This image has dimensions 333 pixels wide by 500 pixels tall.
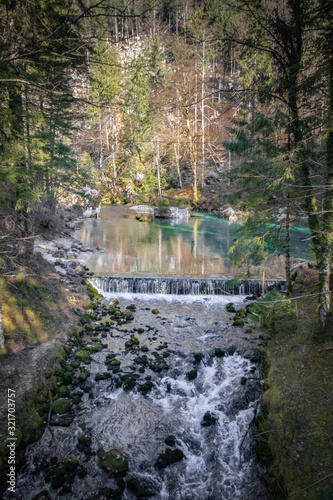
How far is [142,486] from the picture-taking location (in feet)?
16.5

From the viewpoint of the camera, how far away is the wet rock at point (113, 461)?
17.2 ft

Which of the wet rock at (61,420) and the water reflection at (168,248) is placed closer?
the wet rock at (61,420)

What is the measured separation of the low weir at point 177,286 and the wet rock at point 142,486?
29.1ft

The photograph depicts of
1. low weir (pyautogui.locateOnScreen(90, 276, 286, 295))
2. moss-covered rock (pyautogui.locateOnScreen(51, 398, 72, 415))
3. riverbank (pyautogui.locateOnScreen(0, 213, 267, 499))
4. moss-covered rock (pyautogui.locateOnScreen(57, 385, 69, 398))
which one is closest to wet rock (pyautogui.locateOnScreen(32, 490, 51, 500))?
riverbank (pyautogui.locateOnScreen(0, 213, 267, 499))

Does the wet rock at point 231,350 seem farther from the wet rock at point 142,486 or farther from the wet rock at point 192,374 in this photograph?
the wet rock at point 142,486

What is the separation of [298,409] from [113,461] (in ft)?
12.3

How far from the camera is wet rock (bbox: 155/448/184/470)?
214 inches

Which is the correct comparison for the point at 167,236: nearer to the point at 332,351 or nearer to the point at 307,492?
the point at 332,351

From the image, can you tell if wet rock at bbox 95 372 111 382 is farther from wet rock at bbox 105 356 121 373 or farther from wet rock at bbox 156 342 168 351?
wet rock at bbox 156 342 168 351

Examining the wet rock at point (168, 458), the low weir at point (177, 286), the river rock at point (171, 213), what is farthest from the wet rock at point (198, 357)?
the river rock at point (171, 213)

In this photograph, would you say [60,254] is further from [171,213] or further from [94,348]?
[171,213]

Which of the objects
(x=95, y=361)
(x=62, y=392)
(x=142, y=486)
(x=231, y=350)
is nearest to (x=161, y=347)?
(x=95, y=361)

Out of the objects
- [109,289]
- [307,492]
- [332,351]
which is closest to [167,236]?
[109,289]

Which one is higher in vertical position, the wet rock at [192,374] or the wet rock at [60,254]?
the wet rock at [60,254]
